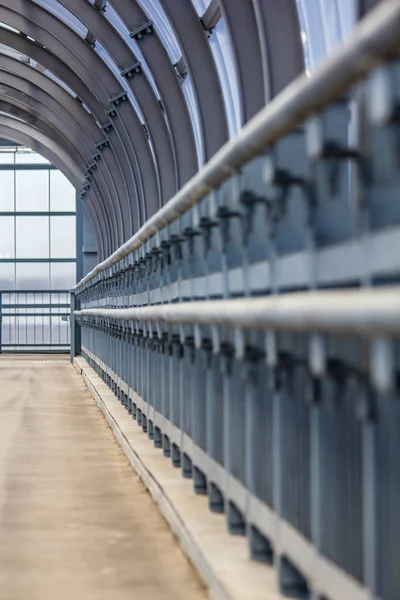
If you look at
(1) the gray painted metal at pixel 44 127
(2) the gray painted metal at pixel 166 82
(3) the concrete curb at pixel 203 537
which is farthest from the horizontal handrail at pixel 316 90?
(1) the gray painted metal at pixel 44 127

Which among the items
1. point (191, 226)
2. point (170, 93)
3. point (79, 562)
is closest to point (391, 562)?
point (79, 562)

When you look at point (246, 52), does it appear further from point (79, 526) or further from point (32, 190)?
point (32, 190)

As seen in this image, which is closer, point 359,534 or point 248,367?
point 359,534

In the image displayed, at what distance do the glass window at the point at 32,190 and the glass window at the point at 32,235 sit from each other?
0.43 meters

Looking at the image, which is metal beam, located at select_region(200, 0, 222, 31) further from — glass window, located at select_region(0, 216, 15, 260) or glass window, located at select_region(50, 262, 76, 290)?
glass window, located at select_region(50, 262, 76, 290)

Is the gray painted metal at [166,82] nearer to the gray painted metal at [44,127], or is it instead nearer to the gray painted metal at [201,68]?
the gray painted metal at [201,68]

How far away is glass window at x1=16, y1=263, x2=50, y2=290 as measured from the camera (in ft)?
146

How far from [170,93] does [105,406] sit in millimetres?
3821

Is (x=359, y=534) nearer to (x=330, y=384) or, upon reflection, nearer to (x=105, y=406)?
(x=330, y=384)

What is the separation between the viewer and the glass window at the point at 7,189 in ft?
141

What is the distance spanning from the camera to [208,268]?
5.93m

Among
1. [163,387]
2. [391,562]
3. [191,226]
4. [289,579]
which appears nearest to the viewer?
[391,562]

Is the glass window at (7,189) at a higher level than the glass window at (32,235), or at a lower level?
higher

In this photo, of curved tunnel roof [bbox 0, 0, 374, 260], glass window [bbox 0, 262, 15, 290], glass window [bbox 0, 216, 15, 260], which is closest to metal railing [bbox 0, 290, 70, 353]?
glass window [bbox 0, 262, 15, 290]
